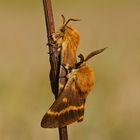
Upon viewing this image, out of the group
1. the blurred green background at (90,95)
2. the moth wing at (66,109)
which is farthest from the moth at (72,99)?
the blurred green background at (90,95)

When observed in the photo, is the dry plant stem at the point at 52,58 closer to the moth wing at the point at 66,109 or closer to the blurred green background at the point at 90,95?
the moth wing at the point at 66,109

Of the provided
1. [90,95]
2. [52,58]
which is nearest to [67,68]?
[52,58]

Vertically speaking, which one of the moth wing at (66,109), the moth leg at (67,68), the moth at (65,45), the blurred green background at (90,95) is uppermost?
the moth at (65,45)

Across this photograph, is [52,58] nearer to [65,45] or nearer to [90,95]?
[65,45]

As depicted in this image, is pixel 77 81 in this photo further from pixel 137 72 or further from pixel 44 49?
pixel 44 49

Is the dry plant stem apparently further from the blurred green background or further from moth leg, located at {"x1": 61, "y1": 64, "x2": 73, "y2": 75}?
the blurred green background

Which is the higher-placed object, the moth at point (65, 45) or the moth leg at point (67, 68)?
the moth at point (65, 45)

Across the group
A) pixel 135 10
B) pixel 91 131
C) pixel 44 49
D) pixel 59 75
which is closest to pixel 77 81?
pixel 59 75

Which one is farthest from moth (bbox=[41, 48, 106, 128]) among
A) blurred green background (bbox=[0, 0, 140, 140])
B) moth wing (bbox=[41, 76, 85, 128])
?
blurred green background (bbox=[0, 0, 140, 140])
